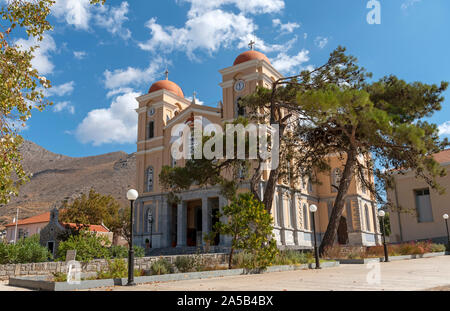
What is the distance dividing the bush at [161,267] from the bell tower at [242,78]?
57.2ft

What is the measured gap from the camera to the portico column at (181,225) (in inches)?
1106

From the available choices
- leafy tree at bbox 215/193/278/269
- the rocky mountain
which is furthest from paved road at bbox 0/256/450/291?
the rocky mountain

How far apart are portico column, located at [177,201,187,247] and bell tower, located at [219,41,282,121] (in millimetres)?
7812

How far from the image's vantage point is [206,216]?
27.6 m

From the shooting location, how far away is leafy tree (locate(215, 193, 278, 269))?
11789mm

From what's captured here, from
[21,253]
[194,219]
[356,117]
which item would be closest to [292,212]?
[194,219]

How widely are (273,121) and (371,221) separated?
24217mm

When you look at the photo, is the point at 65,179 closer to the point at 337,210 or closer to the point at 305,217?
the point at 305,217

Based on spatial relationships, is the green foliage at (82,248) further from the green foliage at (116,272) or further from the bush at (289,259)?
the bush at (289,259)

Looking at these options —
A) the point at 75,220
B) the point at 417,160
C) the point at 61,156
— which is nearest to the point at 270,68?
the point at 417,160

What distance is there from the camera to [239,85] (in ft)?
92.7

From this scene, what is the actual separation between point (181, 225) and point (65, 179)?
73233 mm

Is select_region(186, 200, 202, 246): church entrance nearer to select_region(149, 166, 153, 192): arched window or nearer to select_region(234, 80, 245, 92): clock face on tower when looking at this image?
select_region(149, 166, 153, 192): arched window
